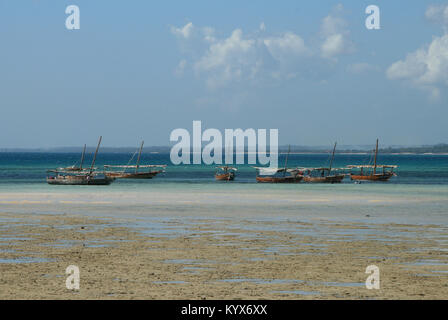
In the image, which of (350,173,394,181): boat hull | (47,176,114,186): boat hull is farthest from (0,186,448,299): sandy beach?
(350,173,394,181): boat hull

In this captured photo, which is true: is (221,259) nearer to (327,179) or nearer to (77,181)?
(77,181)

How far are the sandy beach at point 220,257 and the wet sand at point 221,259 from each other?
0.03 metres

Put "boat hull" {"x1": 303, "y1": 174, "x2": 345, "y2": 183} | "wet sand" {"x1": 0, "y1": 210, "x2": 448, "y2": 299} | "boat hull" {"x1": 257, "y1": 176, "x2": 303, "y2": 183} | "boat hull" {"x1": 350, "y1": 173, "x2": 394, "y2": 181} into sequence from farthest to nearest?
"boat hull" {"x1": 350, "y1": 173, "x2": 394, "y2": 181} < "boat hull" {"x1": 303, "y1": 174, "x2": 345, "y2": 183} < "boat hull" {"x1": 257, "y1": 176, "x2": 303, "y2": 183} < "wet sand" {"x1": 0, "y1": 210, "x2": 448, "y2": 299}

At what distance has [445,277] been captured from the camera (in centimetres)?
1838

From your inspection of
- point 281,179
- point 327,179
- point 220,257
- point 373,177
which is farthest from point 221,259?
point 373,177

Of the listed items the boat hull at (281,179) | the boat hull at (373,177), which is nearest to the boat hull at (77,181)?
the boat hull at (281,179)

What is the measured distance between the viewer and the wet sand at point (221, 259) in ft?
54.4

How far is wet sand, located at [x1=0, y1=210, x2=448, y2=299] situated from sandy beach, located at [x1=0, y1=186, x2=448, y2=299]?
0.10 ft

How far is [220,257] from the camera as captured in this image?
22.2 m

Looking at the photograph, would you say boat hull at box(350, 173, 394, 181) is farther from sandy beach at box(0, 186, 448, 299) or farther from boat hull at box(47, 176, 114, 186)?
sandy beach at box(0, 186, 448, 299)

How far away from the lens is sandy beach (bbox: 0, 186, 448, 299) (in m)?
16.7

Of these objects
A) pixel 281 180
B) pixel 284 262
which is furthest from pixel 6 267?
pixel 281 180

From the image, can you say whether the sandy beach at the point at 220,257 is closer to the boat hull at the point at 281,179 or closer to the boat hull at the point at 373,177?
the boat hull at the point at 281,179
